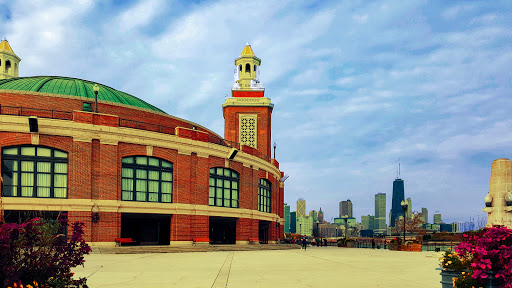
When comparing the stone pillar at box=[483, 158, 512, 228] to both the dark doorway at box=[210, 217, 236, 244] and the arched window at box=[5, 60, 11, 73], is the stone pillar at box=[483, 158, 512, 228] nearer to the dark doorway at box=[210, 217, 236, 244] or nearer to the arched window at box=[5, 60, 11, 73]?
the dark doorway at box=[210, 217, 236, 244]

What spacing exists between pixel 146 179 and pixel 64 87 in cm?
1426

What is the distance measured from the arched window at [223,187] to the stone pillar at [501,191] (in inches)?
854

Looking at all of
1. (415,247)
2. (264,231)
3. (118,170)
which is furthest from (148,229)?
(415,247)

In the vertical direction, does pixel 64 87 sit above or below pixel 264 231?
above

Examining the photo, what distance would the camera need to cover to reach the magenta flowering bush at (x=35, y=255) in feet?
32.2

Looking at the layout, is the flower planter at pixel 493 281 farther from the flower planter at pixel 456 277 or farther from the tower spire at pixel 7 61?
the tower spire at pixel 7 61

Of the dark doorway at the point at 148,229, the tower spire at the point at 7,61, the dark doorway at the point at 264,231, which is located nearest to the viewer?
the dark doorway at the point at 148,229

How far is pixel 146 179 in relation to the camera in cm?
3766

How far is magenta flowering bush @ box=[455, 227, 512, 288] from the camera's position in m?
11.0

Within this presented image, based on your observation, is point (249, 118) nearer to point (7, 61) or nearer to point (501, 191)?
point (7, 61)

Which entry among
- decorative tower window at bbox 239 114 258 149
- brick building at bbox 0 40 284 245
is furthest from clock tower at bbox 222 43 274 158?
brick building at bbox 0 40 284 245

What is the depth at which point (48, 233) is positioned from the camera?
1127cm

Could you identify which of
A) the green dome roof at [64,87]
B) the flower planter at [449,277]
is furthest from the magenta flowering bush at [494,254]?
the green dome roof at [64,87]

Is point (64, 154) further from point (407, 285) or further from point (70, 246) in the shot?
point (407, 285)
